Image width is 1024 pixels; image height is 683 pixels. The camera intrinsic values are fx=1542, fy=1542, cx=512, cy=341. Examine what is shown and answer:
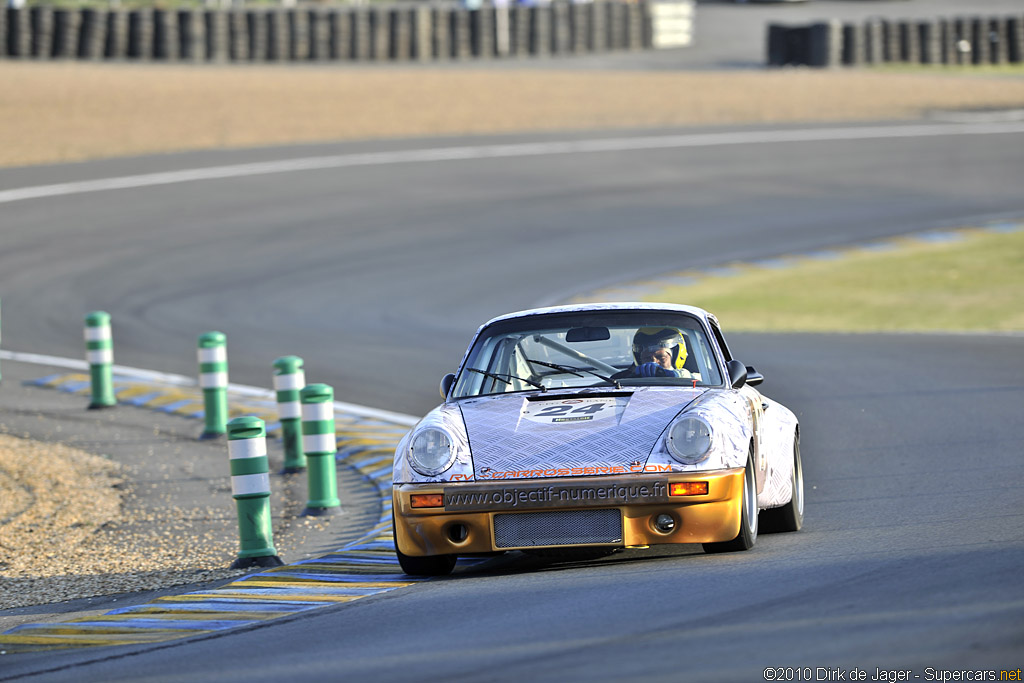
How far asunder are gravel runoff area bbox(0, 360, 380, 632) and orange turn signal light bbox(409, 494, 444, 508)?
146 cm

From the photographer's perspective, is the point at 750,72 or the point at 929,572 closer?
the point at 929,572

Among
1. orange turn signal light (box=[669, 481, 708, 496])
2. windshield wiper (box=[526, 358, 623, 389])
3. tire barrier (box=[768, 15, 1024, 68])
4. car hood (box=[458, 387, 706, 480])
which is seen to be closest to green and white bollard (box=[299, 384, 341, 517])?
windshield wiper (box=[526, 358, 623, 389])

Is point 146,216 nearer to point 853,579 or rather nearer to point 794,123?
point 794,123

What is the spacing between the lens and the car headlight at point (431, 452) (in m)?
7.18

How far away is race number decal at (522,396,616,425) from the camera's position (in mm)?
7344

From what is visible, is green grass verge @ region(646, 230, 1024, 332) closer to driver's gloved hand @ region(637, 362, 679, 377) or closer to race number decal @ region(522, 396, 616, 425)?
driver's gloved hand @ region(637, 362, 679, 377)

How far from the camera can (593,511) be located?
6.95 m

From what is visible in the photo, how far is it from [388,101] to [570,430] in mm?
31592

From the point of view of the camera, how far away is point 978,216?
26.0 m

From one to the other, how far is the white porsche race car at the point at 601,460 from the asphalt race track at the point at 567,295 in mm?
222

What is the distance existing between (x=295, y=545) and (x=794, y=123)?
27.7 metres

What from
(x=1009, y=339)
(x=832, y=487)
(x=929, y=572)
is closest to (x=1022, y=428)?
(x=832, y=487)

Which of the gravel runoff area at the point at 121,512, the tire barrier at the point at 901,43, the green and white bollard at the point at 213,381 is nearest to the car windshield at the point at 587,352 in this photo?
the gravel runoff area at the point at 121,512

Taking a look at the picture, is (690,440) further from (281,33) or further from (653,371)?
(281,33)
